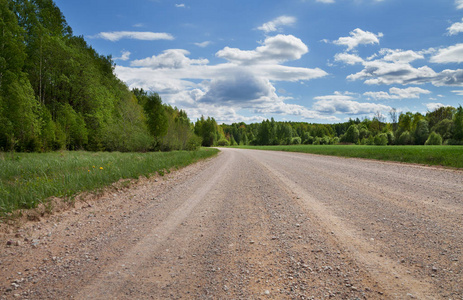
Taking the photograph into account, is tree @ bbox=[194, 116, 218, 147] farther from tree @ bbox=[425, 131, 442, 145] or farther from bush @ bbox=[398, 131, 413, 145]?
tree @ bbox=[425, 131, 442, 145]

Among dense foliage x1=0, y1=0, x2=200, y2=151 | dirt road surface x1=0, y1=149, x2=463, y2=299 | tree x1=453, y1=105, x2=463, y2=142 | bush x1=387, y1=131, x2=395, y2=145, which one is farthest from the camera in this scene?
bush x1=387, y1=131, x2=395, y2=145

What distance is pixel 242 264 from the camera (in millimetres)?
3162

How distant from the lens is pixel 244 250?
3568mm

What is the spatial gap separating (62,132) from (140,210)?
28.6 m

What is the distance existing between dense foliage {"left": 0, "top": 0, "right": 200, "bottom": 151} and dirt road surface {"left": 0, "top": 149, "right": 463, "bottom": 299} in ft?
66.4

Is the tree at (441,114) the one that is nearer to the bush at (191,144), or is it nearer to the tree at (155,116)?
the bush at (191,144)

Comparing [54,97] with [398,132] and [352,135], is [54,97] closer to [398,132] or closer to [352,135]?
[398,132]

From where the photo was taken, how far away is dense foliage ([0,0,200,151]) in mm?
22953

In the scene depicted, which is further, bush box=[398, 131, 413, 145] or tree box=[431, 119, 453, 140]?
bush box=[398, 131, 413, 145]

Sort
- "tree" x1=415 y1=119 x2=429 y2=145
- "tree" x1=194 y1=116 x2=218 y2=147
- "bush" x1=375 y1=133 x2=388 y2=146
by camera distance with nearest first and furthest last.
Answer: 1. "tree" x1=415 y1=119 x2=429 y2=145
2. "bush" x1=375 y1=133 x2=388 y2=146
3. "tree" x1=194 y1=116 x2=218 y2=147

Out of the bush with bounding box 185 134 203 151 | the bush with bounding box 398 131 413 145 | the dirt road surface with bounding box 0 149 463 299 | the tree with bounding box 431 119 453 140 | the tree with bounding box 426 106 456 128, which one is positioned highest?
the tree with bounding box 426 106 456 128

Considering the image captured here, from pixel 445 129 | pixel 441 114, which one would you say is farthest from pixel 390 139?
pixel 441 114

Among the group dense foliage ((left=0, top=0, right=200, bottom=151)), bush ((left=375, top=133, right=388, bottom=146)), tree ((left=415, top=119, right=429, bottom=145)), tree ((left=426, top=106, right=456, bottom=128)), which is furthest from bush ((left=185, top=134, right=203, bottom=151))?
tree ((left=426, top=106, right=456, bottom=128))

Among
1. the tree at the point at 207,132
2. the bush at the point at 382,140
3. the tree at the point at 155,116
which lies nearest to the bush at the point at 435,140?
the bush at the point at 382,140
